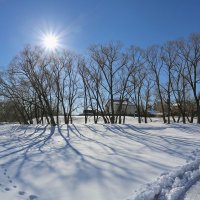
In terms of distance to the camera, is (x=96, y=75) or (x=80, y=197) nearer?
(x=80, y=197)

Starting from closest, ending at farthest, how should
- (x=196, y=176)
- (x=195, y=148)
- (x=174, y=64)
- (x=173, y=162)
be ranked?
1. (x=196, y=176)
2. (x=173, y=162)
3. (x=195, y=148)
4. (x=174, y=64)

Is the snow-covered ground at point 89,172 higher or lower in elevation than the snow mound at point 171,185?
higher

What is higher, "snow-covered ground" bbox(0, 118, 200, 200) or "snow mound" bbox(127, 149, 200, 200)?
"snow-covered ground" bbox(0, 118, 200, 200)

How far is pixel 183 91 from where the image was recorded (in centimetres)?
3306

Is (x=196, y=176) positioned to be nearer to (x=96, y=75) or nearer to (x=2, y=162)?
(x=2, y=162)

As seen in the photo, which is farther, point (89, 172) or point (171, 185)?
point (89, 172)

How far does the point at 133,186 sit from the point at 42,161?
3.32 metres

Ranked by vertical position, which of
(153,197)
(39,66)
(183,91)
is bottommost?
(153,197)

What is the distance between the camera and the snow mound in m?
5.73

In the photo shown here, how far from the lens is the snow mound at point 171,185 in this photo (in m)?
5.73

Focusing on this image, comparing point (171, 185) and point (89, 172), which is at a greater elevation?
point (89, 172)

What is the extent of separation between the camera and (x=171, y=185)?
6.64m

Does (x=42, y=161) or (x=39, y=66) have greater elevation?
(x=39, y=66)

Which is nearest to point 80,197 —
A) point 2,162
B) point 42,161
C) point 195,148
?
point 42,161
